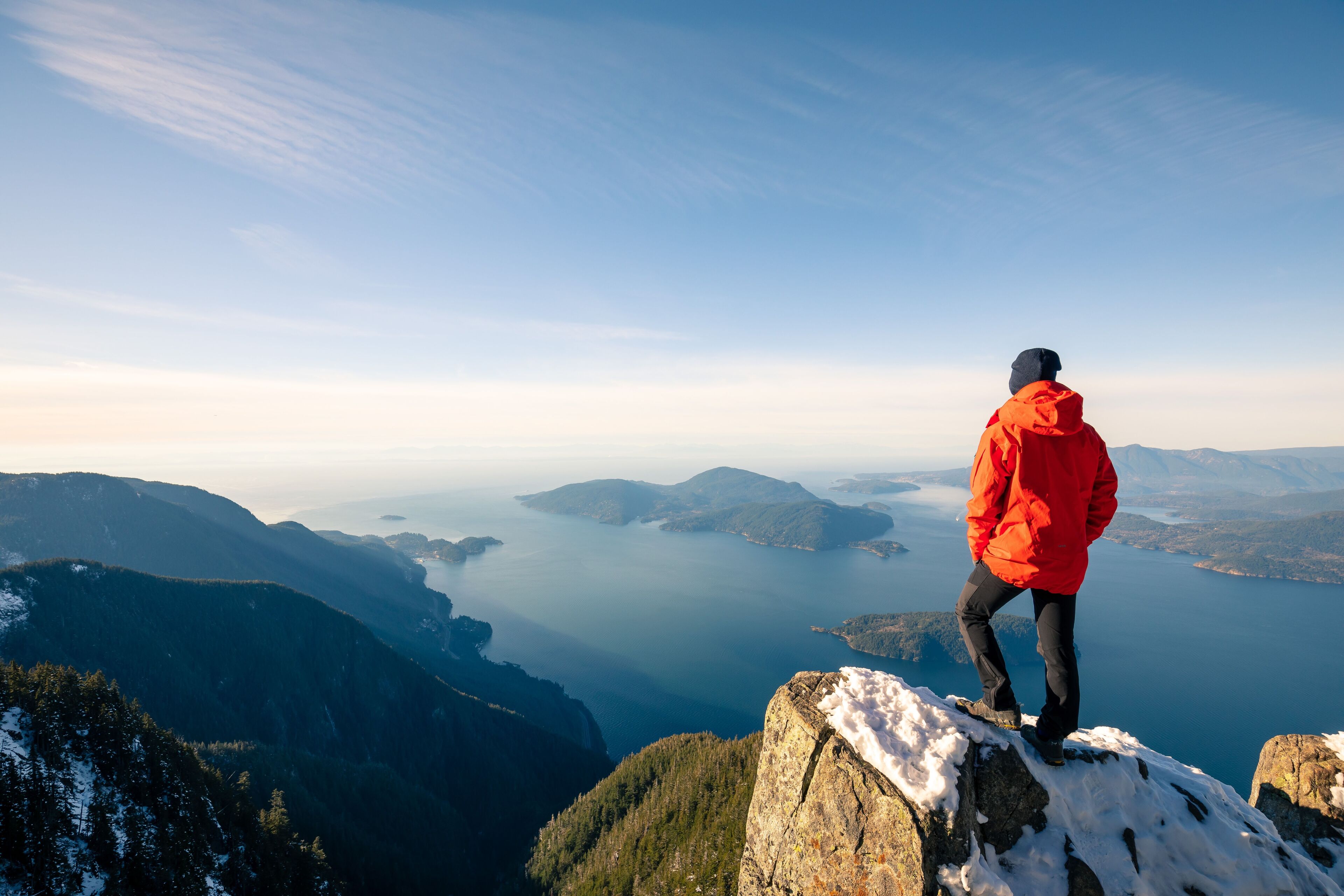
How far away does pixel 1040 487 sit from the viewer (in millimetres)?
5859

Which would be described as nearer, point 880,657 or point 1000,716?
point 1000,716

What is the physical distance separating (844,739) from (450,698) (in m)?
94.3

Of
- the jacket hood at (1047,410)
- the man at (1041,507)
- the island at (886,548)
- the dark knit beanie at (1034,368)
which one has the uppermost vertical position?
the dark knit beanie at (1034,368)

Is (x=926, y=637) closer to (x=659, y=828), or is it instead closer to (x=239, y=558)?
(x=659, y=828)

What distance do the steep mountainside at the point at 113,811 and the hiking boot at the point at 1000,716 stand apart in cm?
4176

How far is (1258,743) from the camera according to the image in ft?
225

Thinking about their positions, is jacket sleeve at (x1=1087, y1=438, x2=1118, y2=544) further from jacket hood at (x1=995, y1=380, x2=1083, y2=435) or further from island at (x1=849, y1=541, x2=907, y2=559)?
island at (x1=849, y1=541, x2=907, y2=559)

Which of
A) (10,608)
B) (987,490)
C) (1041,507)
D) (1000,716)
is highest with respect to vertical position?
(987,490)

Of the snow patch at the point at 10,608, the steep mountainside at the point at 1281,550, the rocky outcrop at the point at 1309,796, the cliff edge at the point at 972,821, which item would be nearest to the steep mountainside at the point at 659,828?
the rocky outcrop at the point at 1309,796

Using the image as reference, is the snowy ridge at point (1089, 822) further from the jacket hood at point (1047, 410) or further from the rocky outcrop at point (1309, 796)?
the jacket hood at point (1047, 410)

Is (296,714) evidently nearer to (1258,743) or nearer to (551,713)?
(551,713)

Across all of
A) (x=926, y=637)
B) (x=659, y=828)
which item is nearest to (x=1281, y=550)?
(x=926, y=637)

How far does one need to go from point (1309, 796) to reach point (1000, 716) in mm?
8664

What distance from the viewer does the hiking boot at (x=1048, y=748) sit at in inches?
283
